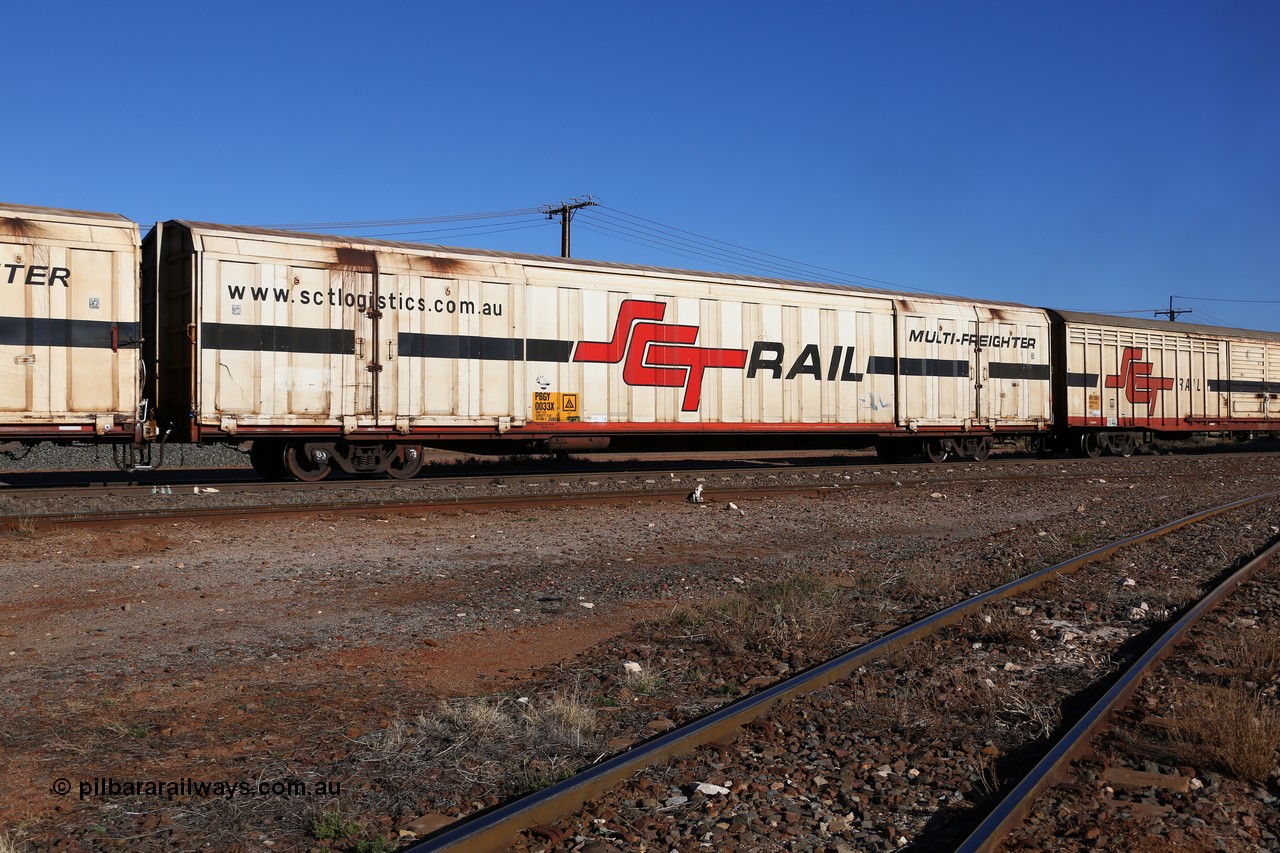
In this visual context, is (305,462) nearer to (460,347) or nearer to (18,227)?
(460,347)

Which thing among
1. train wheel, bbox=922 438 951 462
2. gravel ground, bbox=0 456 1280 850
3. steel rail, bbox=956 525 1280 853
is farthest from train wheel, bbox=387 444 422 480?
train wheel, bbox=922 438 951 462

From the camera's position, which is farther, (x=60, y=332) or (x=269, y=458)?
(x=269, y=458)

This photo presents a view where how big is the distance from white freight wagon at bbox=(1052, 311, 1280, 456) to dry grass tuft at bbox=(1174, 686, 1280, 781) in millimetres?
20716

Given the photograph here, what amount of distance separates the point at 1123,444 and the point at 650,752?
2527cm

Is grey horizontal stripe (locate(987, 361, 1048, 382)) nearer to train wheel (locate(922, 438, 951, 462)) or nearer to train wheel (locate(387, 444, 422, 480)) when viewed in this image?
train wheel (locate(922, 438, 951, 462))

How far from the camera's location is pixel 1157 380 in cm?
2570

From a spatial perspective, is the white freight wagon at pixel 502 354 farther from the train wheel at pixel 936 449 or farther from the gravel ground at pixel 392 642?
the gravel ground at pixel 392 642

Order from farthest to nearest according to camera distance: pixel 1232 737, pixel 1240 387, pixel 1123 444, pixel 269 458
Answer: pixel 1240 387 → pixel 1123 444 → pixel 269 458 → pixel 1232 737

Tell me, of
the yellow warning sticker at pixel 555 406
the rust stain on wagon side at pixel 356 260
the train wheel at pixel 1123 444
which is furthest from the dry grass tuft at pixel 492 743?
the train wheel at pixel 1123 444

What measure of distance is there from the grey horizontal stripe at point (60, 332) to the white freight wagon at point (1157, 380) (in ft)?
67.1

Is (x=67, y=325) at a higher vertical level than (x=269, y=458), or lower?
higher

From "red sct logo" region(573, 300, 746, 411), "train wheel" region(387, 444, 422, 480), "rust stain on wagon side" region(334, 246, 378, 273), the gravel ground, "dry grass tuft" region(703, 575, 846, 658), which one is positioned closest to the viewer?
the gravel ground

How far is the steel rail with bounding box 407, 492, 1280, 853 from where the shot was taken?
10.2 feet

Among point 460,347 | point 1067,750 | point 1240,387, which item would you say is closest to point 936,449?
point 460,347
